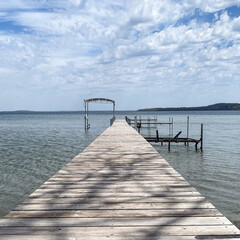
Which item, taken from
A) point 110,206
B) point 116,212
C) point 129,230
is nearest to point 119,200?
point 110,206

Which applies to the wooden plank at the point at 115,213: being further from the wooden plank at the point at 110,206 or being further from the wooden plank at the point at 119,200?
the wooden plank at the point at 119,200

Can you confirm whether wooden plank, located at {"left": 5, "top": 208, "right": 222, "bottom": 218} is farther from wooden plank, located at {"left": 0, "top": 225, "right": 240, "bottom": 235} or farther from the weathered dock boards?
wooden plank, located at {"left": 0, "top": 225, "right": 240, "bottom": 235}

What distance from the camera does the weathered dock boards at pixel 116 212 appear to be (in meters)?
2.73

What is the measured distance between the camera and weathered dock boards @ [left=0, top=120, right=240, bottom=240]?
2.73 m

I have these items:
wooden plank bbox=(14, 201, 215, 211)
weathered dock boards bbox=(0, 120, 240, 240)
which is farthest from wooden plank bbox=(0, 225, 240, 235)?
wooden plank bbox=(14, 201, 215, 211)

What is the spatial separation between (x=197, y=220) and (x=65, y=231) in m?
1.54

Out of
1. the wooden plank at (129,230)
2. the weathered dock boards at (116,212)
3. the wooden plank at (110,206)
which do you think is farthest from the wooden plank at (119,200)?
the wooden plank at (129,230)

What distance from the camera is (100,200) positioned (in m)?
3.76

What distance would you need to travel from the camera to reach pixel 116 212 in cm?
330

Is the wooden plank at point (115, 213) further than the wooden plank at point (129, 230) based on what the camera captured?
Yes

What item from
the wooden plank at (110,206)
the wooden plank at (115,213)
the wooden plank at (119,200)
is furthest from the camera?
the wooden plank at (119,200)

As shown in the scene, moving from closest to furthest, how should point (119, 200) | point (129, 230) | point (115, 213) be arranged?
point (129, 230), point (115, 213), point (119, 200)

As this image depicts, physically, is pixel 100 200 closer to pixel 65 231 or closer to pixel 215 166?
pixel 65 231

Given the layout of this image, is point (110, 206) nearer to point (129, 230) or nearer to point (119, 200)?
point (119, 200)
